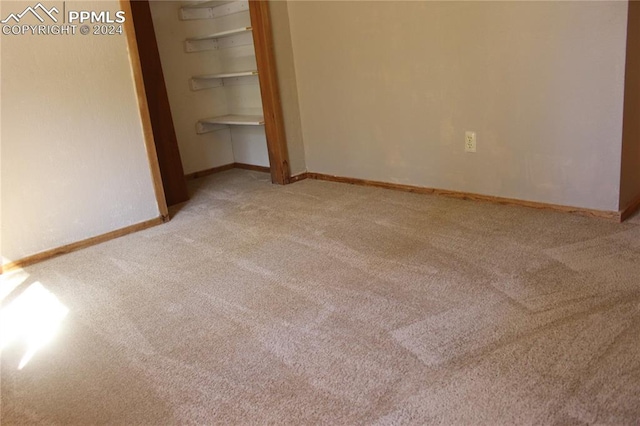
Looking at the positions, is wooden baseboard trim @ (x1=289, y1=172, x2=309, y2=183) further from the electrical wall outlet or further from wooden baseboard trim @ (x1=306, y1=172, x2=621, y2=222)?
the electrical wall outlet

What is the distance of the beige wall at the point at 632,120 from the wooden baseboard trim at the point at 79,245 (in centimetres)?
269

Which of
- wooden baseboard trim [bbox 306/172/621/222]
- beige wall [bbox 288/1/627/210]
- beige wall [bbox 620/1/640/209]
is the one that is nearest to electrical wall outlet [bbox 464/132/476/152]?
beige wall [bbox 288/1/627/210]

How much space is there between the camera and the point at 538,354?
59.6 inches

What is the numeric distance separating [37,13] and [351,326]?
2.35m

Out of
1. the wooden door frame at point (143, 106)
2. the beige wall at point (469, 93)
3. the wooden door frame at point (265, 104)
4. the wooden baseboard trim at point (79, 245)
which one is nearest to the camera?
the beige wall at point (469, 93)

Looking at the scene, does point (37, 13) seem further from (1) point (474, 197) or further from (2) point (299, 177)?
(1) point (474, 197)

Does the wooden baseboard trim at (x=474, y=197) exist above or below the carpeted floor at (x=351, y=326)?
above

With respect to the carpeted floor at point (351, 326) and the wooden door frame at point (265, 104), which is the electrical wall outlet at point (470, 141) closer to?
the carpeted floor at point (351, 326)

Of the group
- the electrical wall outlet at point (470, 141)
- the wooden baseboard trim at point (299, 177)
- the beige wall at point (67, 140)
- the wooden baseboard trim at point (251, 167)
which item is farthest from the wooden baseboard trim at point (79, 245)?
the electrical wall outlet at point (470, 141)

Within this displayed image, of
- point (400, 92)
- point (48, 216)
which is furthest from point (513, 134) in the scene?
point (48, 216)

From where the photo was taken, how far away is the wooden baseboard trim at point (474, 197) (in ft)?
8.53

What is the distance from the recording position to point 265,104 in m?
3.78

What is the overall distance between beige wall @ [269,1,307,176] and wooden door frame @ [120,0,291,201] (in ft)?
0.14

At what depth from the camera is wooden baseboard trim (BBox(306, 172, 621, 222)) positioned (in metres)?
2.60
